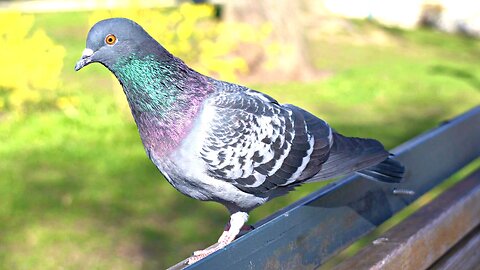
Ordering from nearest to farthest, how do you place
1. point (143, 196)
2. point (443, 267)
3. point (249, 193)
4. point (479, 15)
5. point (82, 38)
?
1. point (249, 193)
2. point (443, 267)
3. point (143, 196)
4. point (82, 38)
5. point (479, 15)

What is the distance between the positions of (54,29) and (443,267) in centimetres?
1409

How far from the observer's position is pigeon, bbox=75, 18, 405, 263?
89.2 inches

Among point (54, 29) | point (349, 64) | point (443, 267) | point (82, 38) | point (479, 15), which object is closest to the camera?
point (443, 267)

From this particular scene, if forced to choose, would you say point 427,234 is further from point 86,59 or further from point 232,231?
point 86,59

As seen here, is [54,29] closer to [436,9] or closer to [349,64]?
[349,64]

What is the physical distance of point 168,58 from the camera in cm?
232

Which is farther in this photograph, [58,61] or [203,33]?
[203,33]

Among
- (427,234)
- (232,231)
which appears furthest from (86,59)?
(427,234)

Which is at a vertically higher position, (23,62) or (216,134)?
(23,62)

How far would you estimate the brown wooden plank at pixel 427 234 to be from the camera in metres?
2.39

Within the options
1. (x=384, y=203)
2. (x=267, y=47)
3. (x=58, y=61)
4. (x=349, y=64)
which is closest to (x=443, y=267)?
(x=384, y=203)

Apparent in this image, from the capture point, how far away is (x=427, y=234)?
8.57 feet

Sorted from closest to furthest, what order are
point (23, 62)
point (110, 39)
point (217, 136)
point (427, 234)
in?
point (110, 39) → point (217, 136) → point (427, 234) → point (23, 62)

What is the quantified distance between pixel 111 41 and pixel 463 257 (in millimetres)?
1543
